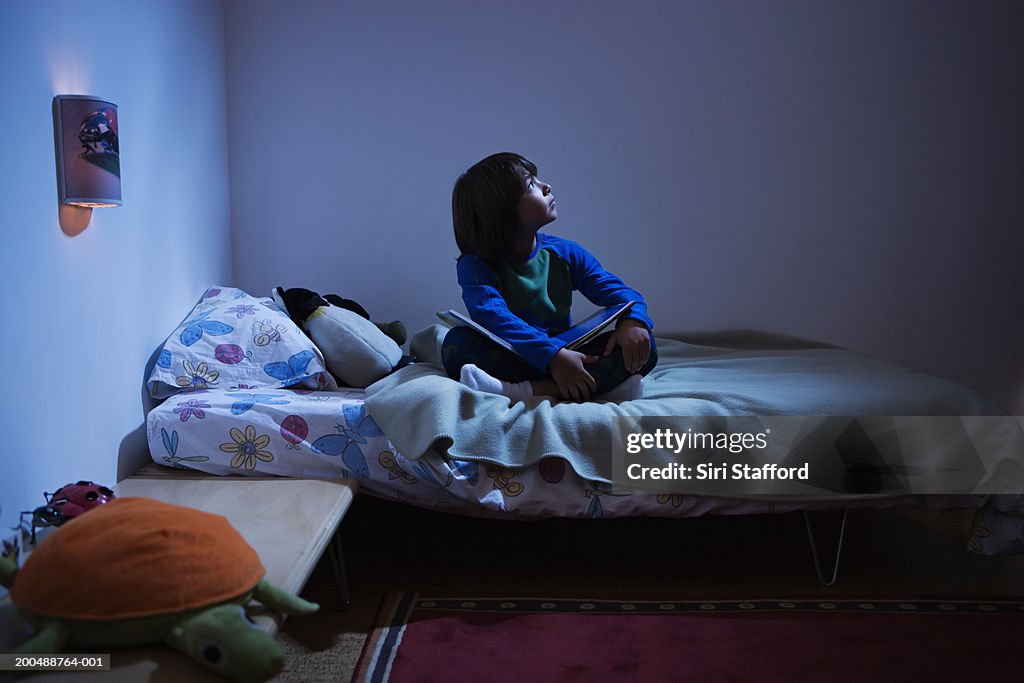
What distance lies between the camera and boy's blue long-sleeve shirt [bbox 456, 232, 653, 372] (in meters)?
1.85

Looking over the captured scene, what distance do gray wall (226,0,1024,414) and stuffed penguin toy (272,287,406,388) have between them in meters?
0.46

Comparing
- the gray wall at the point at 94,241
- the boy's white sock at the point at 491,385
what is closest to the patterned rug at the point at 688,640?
the boy's white sock at the point at 491,385

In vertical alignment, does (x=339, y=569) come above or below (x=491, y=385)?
below

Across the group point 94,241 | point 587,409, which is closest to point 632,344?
point 587,409

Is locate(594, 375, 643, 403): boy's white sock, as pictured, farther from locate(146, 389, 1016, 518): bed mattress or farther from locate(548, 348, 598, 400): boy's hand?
locate(146, 389, 1016, 518): bed mattress

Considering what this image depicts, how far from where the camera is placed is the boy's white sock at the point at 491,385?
178 cm

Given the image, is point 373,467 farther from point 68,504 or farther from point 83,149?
point 83,149

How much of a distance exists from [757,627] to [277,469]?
982 mm

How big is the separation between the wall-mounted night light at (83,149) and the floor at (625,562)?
88 centimetres

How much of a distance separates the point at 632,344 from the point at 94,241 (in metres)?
1.13

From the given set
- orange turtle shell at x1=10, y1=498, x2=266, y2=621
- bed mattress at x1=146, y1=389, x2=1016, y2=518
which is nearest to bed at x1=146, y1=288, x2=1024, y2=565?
bed mattress at x1=146, y1=389, x2=1016, y2=518

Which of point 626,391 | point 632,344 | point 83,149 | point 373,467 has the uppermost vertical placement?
point 83,149

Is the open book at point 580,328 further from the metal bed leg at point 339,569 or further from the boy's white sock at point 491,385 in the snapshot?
the metal bed leg at point 339,569

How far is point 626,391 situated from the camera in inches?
73.1
